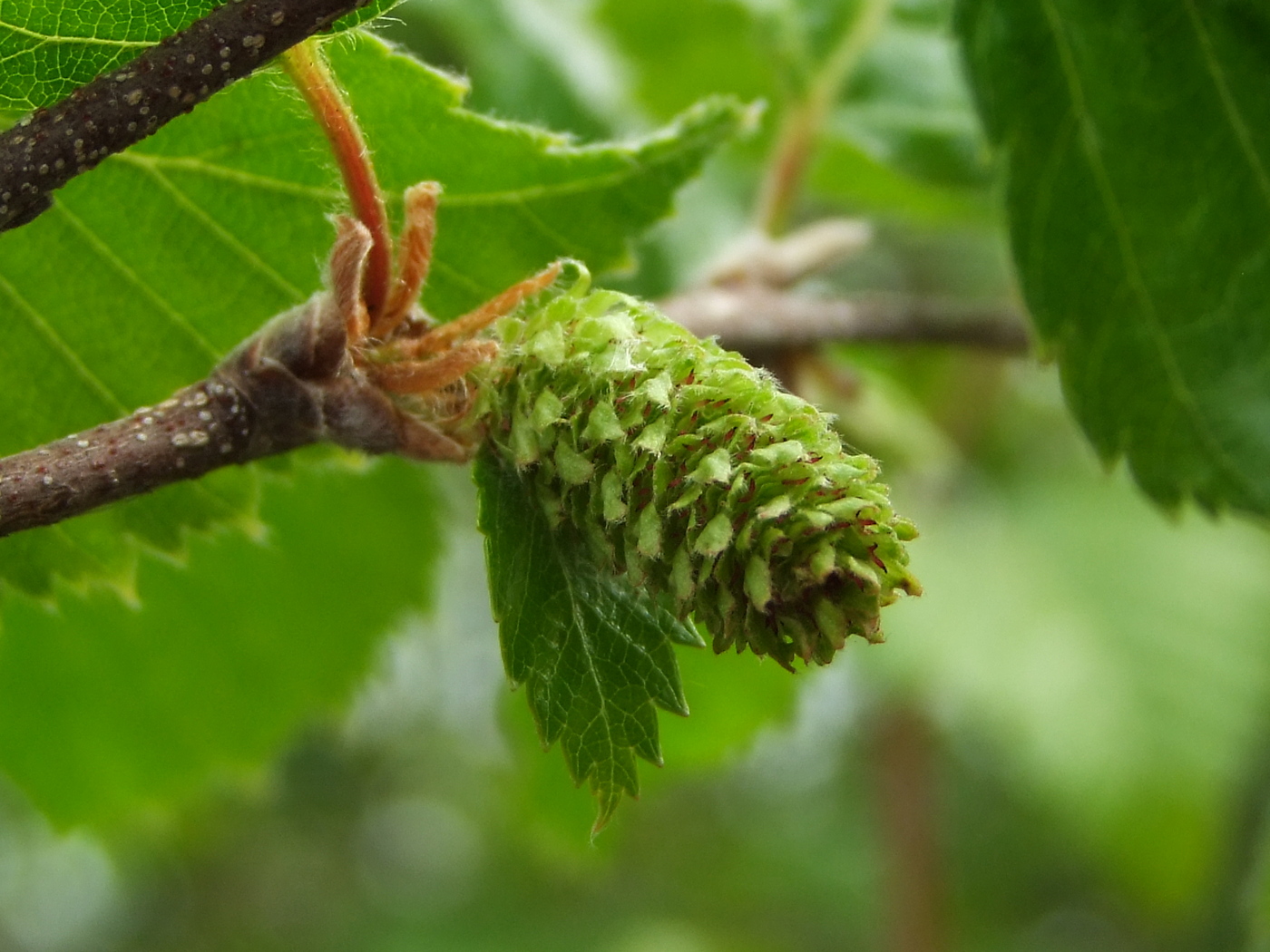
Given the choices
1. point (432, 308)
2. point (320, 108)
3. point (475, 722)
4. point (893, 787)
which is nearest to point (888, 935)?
point (893, 787)

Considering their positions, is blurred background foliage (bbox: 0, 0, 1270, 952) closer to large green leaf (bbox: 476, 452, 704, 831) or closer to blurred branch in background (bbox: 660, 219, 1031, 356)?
blurred branch in background (bbox: 660, 219, 1031, 356)

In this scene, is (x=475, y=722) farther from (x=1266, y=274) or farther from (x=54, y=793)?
(x=1266, y=274)

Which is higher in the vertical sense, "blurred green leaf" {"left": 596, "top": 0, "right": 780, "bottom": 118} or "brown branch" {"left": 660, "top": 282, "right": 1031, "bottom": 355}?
"blurred green leaf" {"left": 596, "top": 0, "right": 780, "bottom": 118}

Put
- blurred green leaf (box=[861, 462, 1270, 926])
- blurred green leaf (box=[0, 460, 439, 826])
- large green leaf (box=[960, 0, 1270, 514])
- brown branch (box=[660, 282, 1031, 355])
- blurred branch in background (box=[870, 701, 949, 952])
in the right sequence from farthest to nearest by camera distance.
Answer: blurred branch in background (box=[870, 701, 949, 952]), blurred green leaf (box=[861, 462, 1270, 926]), blurred green leaf (box=[0, 460, 439, 826]), brown branch (box=[660, 282, 1031, 355]), large green leaf (box=[960, 0, 1270, 514])

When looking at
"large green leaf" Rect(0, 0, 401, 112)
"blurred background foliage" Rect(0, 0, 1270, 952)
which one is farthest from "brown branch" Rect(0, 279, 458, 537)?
"blurred background foliage" Rect(0, 0, 1270, 952)

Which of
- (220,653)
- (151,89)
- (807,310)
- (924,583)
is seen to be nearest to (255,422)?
(151,89)

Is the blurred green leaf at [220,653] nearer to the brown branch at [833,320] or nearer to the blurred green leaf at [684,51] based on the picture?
the brown branch at [833,320]
